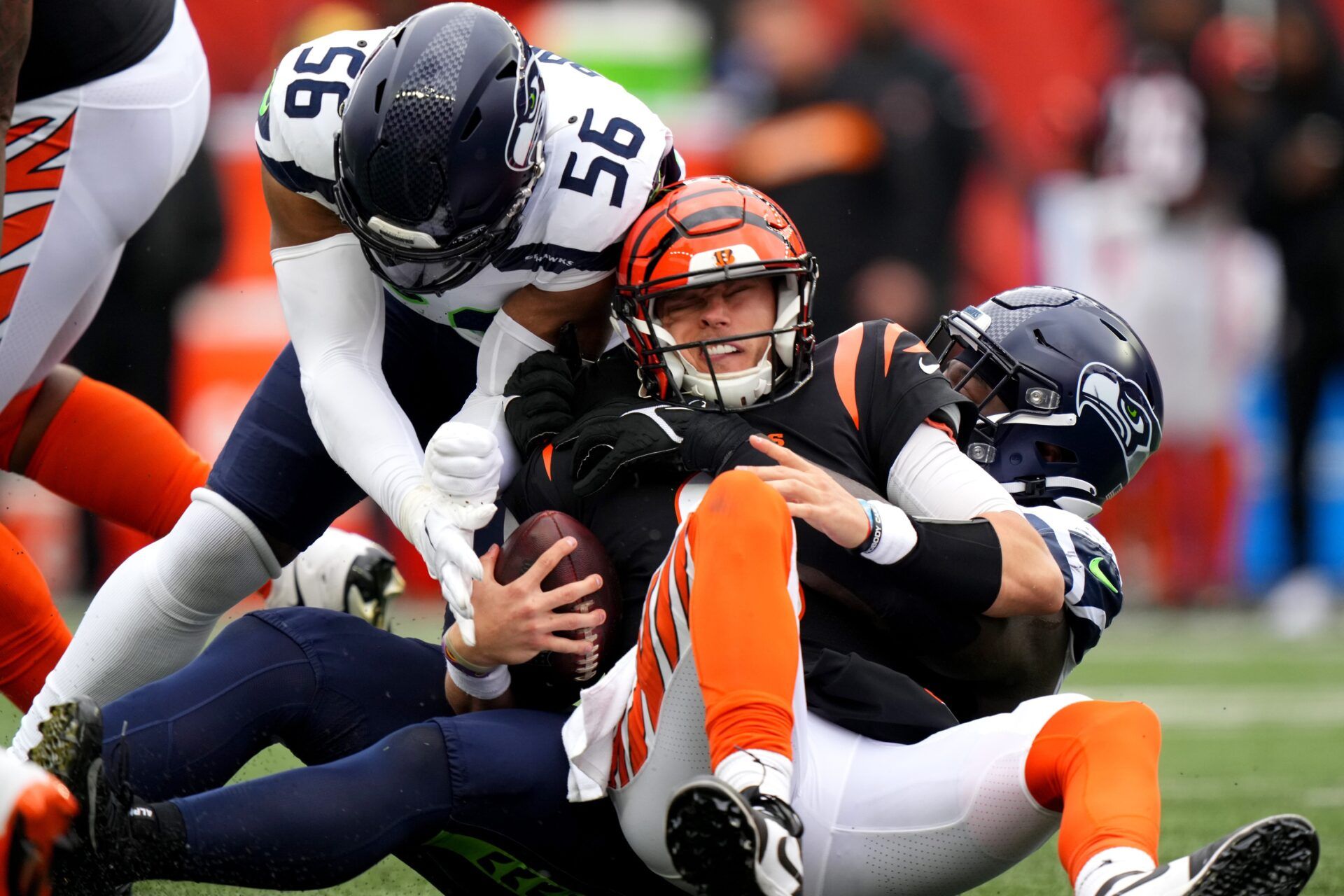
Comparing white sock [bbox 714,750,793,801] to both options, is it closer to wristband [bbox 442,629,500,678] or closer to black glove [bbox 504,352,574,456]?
wristband [bbox 442,629,500,678]

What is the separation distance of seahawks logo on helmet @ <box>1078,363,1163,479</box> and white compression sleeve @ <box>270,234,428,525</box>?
3.62 ft

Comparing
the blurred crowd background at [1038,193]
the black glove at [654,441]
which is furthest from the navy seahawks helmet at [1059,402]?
the blurred crowd background at [1038,193]

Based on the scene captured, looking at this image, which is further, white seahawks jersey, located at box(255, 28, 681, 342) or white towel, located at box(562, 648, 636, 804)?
white seahawks jersey, located at box(255, 28, 681, 342)

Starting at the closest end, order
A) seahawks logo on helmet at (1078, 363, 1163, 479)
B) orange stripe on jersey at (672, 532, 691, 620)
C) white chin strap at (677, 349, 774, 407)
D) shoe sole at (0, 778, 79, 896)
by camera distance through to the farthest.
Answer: shoe sole at (0, 778, 79, 896) < orange stripe on jersey at (672, 532, 691, 620) < white chin strap at (677, 349, 774, 407) < seahawks logo on helmet at (1078, 363, 1163, 479)

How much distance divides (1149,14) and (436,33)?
21.3 feet

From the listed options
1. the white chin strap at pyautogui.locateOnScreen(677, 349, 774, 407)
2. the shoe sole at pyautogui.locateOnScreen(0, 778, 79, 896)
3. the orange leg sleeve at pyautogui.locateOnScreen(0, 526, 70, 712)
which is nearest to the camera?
the shoe sole at pyautogui.locateOnScreen(0, 778, 79, 896)

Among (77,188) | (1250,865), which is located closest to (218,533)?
(77,188)

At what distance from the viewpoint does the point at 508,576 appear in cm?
259

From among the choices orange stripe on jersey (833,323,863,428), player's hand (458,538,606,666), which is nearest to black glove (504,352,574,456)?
player's hand (458,538,606,666)

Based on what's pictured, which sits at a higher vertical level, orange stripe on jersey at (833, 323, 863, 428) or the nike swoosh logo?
orange stripe on jersey at (833, 323, 863, 428)

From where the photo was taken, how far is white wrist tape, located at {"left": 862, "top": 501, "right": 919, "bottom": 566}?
242 cm

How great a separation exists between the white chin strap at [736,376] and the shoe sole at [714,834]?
84 cm

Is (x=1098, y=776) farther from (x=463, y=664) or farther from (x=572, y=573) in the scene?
(x=463, y=664)

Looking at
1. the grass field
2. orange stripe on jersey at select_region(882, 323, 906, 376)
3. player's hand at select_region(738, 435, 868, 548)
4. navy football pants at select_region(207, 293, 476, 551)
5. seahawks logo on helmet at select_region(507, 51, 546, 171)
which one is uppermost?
seahawks logo on helmet at select_region(507, 51, 546, 171)
